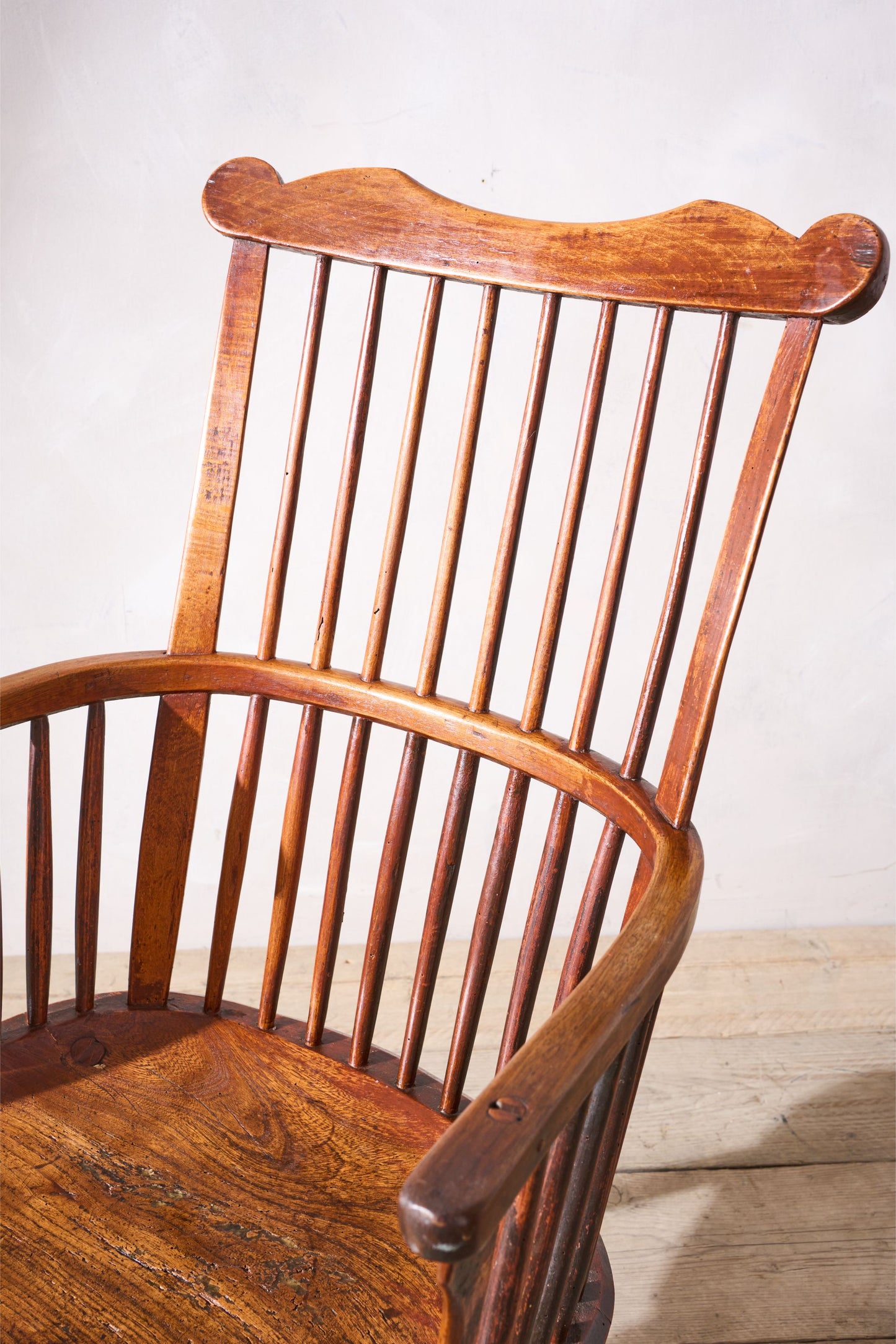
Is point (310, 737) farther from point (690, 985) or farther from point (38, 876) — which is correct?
point (690, 985)

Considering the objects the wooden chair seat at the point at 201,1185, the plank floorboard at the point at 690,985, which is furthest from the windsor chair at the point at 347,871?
the plank floorboard at the point at 690,985

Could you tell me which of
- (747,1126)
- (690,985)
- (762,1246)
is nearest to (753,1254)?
(762,1246)

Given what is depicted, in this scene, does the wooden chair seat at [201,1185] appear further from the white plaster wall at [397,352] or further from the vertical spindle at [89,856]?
the white plaster wall at [397,352]

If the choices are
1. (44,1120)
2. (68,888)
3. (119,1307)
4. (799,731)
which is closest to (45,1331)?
(119,1307)

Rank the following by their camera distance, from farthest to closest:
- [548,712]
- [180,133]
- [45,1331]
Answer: [548,712], [180,133], [45,1331]

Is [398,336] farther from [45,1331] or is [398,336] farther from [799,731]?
[45,1331]

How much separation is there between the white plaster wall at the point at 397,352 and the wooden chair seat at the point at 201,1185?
70cm

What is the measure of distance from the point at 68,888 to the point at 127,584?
0.45 metres

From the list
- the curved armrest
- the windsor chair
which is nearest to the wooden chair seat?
the windsor chair

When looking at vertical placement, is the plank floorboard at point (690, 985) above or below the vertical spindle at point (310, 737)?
below

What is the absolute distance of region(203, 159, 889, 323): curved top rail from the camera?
1.86 ft

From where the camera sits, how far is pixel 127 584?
133 cm

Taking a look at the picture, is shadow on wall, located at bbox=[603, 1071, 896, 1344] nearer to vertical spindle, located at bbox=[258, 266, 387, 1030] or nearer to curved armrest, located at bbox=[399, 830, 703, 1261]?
vertical spindle, located at bbox=[258, 266, 387, 1030]

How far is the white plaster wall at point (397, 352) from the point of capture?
1176mm
